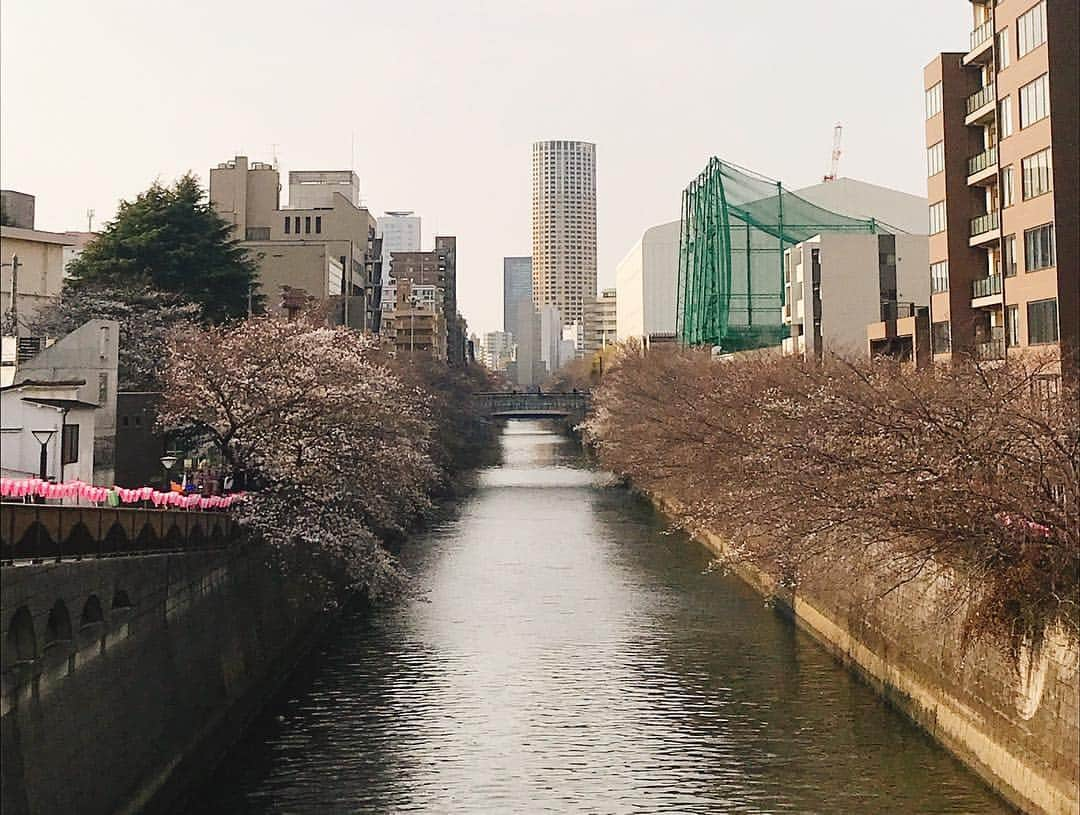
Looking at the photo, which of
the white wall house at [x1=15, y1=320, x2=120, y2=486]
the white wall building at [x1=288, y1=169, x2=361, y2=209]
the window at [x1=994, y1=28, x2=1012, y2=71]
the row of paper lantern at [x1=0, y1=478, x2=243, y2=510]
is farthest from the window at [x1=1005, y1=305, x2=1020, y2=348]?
the white wall building at [x1=288, y1=169, x2=361, y2=209]

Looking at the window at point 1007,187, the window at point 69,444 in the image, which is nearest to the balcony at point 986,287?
the window at point 1007,187

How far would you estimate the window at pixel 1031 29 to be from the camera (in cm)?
3316

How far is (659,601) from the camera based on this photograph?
1330 inches

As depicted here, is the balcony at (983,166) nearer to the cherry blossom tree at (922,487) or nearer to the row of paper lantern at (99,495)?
the cherry blossom tree at (922,487)

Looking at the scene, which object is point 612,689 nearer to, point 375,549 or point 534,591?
point 375,549

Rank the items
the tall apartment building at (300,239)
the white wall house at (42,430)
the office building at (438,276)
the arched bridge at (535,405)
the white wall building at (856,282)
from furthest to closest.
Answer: the office building at (438,276) < the arched bridge at (535,405) < the tall apartment building at (300,239) < the white wall building at (856,282) < the white wall house at (42,430)

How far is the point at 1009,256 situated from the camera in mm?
36438

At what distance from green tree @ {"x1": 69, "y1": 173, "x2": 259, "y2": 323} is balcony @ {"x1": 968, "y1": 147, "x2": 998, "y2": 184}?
2690cm

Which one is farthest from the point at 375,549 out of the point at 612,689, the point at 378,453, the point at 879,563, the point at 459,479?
the point at 459,479

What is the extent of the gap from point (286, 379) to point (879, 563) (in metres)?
14.6

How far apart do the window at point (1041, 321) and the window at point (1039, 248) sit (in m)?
1.04

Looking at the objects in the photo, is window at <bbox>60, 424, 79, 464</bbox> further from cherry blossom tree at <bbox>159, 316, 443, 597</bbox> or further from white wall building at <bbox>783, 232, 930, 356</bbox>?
white wall building at <bbox>783, 232, 930, 356</bbox>

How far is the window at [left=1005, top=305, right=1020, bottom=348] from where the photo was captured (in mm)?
35625

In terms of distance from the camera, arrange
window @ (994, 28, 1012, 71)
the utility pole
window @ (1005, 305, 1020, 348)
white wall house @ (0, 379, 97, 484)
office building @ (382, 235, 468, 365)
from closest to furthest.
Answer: white wall house @ (0, 379, 97, 484)
the utility pole
window @ (1005, 305, 1020, 348)
window @ (994, 28, 1012, 71)
office building @ (382, 235, 468, 365)
